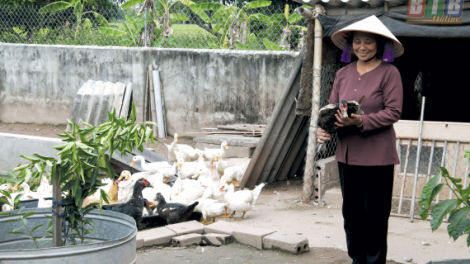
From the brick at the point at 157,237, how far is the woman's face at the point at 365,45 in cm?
247

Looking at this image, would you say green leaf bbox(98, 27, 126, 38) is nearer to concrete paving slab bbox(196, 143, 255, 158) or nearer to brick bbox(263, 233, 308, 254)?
concrete paving slab bbox(196, 143, 255, 158)

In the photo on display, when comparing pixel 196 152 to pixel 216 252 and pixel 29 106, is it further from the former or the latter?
pixel 29 106


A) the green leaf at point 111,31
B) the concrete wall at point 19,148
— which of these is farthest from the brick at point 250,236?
the green leaf at point 111,31

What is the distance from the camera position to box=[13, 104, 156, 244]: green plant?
90.7 inches

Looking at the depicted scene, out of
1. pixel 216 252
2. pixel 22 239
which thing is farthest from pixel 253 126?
pixel 22 239

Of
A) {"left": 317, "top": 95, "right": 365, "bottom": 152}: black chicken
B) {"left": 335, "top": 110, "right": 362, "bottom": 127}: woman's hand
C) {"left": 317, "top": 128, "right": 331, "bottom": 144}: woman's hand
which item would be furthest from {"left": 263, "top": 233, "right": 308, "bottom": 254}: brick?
{"left": 335, "top": 110, "right": 362, "bottom": 127}: woman's hand

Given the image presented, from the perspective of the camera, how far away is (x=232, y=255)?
169 inches

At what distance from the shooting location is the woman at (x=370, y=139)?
3279mm

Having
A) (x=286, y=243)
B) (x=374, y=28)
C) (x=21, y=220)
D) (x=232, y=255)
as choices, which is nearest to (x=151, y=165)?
(x=232, y=255)

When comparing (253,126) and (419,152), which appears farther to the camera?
(253,126)

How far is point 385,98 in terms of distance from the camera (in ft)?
10.8

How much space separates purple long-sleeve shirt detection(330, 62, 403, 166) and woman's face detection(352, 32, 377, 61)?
0.11 meters

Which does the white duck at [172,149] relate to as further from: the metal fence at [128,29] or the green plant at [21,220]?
the green plant at [21,220]

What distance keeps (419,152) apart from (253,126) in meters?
4.25
